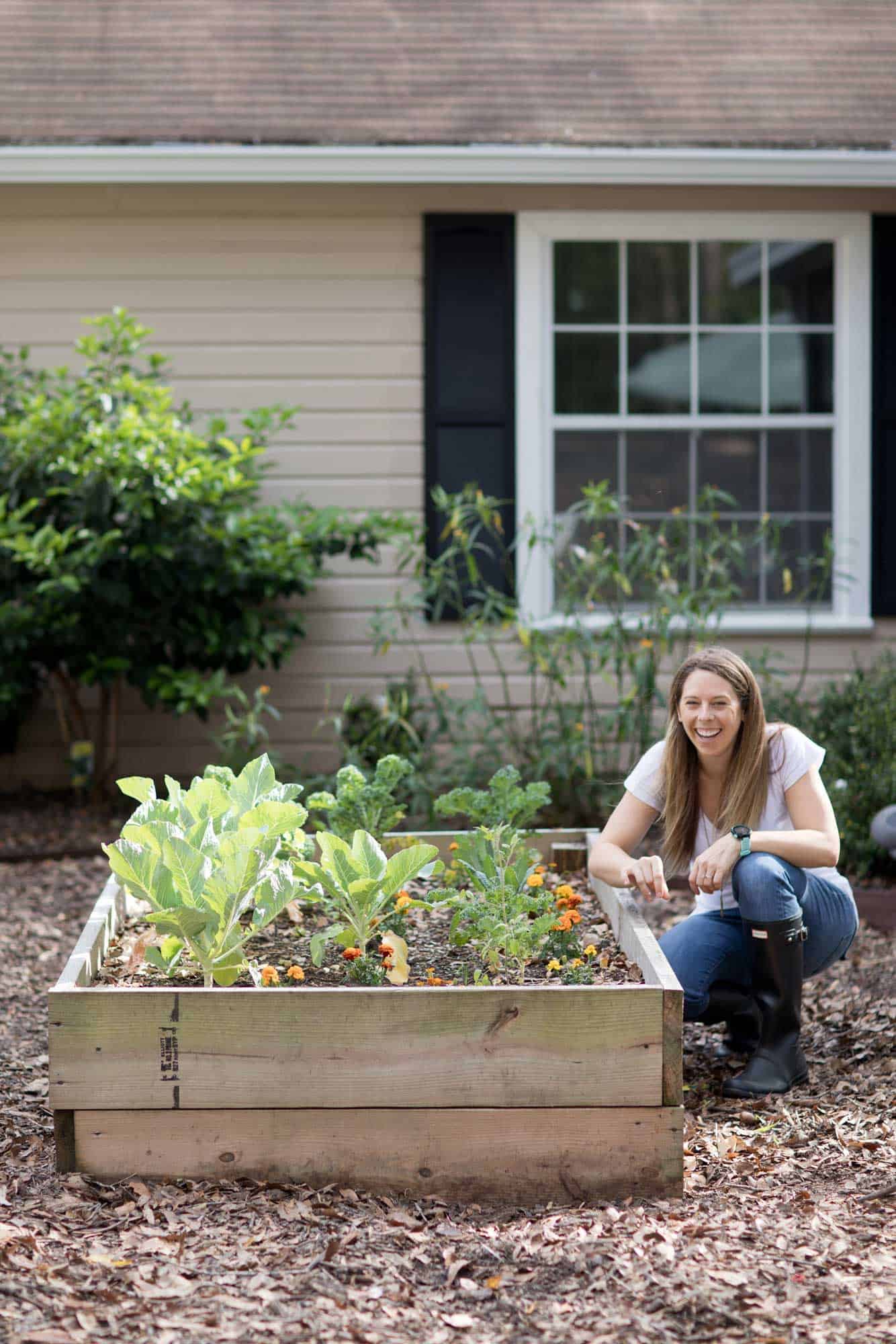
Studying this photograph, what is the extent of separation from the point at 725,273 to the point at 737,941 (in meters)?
4.23

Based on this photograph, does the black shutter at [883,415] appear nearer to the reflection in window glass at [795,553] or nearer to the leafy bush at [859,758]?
the reflection in window glass at [795,553]

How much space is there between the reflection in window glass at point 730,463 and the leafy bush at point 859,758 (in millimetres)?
1376

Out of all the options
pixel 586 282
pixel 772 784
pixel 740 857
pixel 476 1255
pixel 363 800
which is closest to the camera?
pixel 476 1255

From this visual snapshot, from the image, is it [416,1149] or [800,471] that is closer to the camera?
[416,1149]

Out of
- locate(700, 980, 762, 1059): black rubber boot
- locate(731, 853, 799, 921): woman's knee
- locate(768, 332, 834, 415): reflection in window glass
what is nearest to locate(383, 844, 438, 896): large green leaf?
locate(731, 853, 799, 921): woman's knee

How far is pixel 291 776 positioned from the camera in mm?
6273

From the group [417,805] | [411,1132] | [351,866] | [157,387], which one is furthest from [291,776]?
[411,1132]

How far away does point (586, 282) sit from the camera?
6.56 meters

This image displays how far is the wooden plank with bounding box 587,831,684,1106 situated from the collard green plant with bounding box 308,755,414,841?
0.65 m

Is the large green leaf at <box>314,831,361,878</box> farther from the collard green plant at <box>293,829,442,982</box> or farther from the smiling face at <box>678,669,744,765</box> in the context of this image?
the smiling face at <box>678,669,744,765</box>

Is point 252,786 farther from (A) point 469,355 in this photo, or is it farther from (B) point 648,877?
(A) point 469,355

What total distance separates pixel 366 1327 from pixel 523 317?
5.11 metres

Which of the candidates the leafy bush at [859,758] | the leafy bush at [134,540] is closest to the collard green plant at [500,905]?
the leafy bush at [859,758]

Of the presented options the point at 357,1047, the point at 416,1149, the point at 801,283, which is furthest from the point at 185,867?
the point at 801,283
